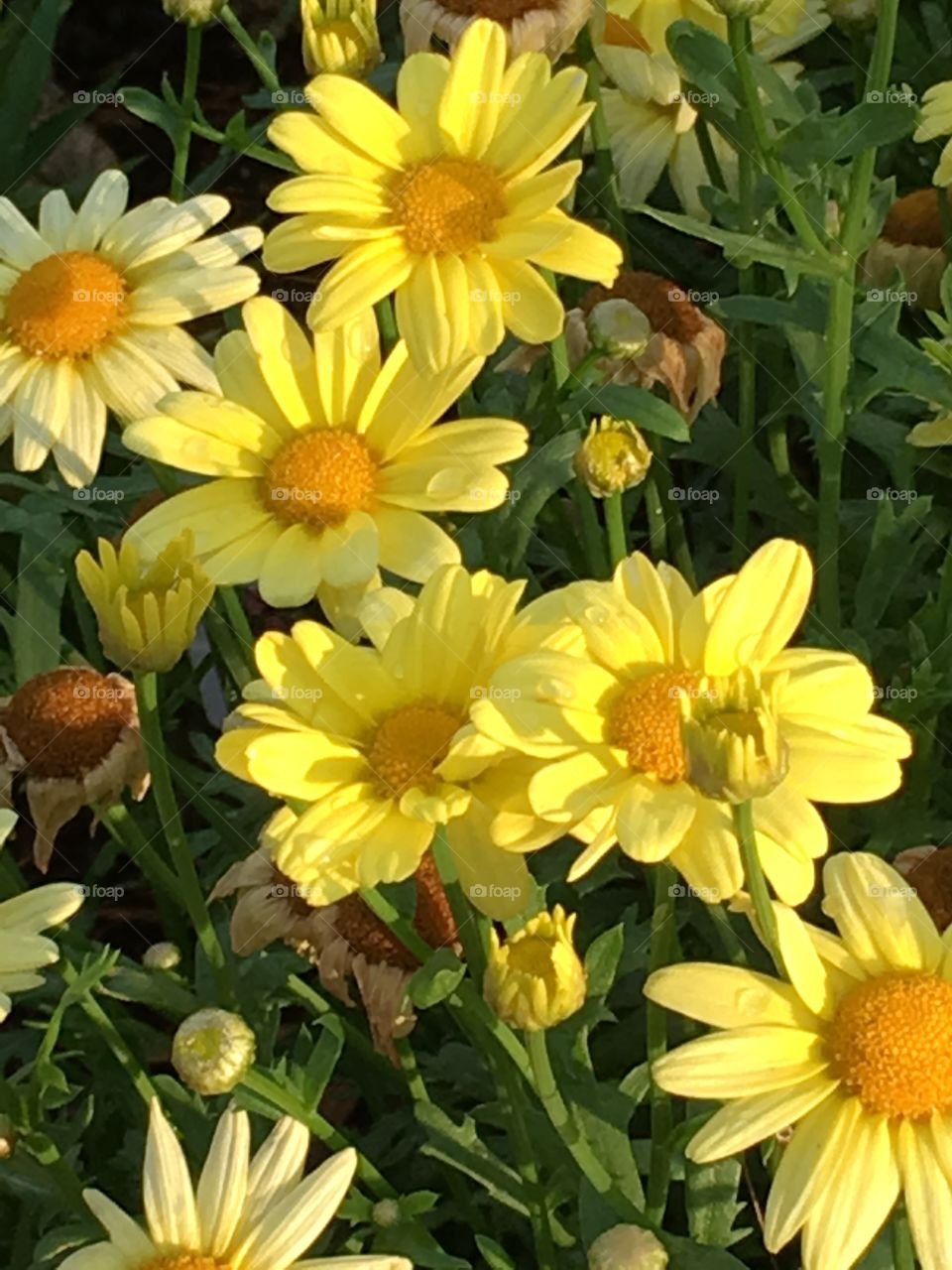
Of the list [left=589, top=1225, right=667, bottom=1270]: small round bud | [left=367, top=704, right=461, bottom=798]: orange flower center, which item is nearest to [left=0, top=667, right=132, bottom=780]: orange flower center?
[left=367, top=704, right=461, bottom=798]: orange flower center

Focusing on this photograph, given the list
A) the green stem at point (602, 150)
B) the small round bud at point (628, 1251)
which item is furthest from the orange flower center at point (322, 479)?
the small round bud at point (628, 1251)

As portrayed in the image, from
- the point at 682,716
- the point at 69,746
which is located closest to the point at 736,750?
the point at 682,716

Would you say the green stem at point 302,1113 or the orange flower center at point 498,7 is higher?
the orange flower center at point 498,7

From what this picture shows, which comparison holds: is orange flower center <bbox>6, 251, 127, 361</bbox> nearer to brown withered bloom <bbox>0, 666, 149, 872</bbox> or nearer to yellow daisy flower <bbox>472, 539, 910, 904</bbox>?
brown withered bloom <bbox>0, 666, 149, 872</bbox>

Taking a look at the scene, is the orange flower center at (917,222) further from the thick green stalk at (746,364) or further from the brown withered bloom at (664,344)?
the brown withered bloom at (664,344)

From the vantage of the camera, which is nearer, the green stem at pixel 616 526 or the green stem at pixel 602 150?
the green stem at pixel 616 526

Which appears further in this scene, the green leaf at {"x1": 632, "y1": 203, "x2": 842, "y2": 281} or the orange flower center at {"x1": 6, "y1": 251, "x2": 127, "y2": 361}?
the orange flower center at {"x1": 6, "y1": 251, "x2": 127, "y2": 361}

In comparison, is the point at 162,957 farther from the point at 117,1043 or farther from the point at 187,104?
the point at 187,104
